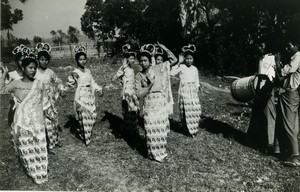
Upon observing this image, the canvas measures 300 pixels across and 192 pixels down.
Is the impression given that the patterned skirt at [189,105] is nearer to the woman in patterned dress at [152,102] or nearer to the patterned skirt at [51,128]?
the woman in patterned dress at [152,102]

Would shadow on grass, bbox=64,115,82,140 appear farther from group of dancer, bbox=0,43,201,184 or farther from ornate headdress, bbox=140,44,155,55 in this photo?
ornate headdress, bbox=140,44,155,55

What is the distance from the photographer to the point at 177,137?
675 cm

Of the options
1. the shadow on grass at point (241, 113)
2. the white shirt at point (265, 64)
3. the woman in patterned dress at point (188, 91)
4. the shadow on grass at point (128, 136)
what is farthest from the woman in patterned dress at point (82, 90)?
the shadow on grass at point (241, 113)

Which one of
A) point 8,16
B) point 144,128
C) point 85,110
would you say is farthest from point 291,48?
point 8,16

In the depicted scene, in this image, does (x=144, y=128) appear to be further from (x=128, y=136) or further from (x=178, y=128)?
(x=178, y=128)

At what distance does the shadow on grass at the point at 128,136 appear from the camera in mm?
6133

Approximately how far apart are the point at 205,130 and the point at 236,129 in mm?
667

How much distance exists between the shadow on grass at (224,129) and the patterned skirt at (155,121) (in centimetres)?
179

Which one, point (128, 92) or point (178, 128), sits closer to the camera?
point (128, 92)

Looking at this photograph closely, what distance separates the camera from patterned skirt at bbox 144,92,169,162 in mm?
5344

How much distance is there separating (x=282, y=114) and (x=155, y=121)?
6.28 ft

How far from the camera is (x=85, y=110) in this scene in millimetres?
6102

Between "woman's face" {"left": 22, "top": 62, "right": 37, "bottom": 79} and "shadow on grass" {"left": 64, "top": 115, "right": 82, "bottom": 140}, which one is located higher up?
"woman's face" {"left": 22, "top": 62, "right": 37, "bottom": 79}

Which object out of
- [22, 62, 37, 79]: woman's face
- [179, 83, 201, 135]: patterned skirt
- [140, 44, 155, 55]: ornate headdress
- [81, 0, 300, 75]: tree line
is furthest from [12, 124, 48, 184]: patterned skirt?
[81, 0, 300, 75]: tree line
